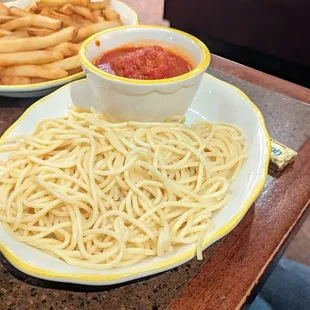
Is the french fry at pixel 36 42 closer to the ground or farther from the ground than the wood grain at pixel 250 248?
farther from the ground

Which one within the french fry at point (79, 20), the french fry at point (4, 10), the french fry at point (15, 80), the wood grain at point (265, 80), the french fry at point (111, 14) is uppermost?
the french fry at point (111, 14)

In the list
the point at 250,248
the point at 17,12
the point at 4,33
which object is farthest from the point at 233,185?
the point at 17,12

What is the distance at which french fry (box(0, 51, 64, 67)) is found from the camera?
1.18 m

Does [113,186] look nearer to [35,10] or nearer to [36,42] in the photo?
[36,42]

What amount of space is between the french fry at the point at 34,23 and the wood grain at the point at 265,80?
20.8 inches

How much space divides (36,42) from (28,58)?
0.21ft

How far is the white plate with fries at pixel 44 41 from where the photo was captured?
3.91ft

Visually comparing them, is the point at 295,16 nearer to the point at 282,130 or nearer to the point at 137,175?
the point at 282,130

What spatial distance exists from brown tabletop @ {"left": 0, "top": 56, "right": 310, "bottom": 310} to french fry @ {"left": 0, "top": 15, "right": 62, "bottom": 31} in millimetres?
772

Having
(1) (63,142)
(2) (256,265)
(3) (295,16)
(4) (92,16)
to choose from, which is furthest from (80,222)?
(3) (295,16)

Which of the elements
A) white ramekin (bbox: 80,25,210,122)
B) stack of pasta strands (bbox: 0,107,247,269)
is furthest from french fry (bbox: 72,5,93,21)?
stack of pasta strands (bbox: 0,107,247,269)

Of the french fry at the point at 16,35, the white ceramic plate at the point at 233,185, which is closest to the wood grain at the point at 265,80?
the white ceramic plate at the point at 233,185

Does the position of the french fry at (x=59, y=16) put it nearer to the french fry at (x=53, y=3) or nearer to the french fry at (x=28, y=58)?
the french fry at (x=53, y=3)

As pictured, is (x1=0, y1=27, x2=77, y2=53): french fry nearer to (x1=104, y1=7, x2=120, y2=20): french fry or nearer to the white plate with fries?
the white plate with fries
